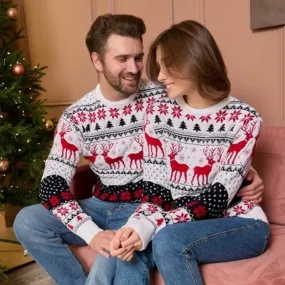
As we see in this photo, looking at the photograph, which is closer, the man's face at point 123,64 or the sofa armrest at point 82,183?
the man's face at point 123,64

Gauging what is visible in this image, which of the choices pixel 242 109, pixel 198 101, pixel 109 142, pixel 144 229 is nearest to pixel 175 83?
pixel 198 101

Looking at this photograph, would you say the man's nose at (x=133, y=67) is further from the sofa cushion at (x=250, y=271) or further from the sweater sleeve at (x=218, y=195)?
the sofa cushion at (x=250, y=271)

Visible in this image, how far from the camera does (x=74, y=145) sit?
5.23 ft

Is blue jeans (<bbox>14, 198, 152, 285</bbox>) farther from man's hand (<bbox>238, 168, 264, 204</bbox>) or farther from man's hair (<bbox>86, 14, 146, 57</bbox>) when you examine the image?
man's hair (<bbox>86, 14, 146, 57</bbox>)

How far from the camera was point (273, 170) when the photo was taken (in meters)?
1.58

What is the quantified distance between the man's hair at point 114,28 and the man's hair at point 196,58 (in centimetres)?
28

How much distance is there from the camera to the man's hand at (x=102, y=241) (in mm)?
1278

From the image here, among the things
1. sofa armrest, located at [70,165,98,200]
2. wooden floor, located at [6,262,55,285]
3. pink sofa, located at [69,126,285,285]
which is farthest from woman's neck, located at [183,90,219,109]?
wooden floor, located at [6,262,55,285]

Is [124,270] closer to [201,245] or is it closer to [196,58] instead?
[201,245]

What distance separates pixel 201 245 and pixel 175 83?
1.80 ft

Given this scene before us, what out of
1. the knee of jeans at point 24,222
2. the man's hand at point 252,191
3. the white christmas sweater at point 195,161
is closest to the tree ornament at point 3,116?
the knee of jeans at point 24,222

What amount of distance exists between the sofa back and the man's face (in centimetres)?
59

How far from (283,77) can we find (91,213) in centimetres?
117

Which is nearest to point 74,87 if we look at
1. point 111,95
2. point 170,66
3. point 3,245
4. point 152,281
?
point 3,245
